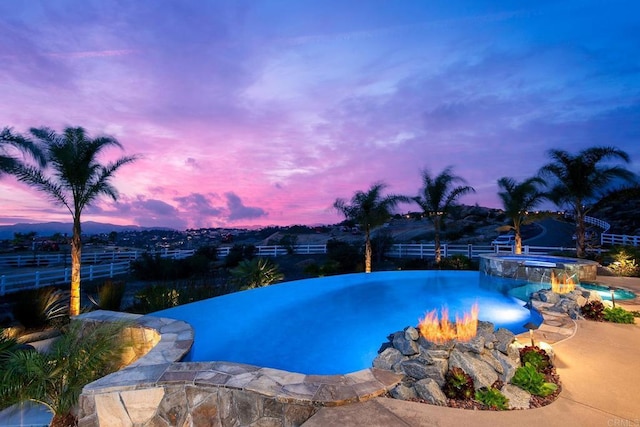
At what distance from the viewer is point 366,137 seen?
1719 centimetres

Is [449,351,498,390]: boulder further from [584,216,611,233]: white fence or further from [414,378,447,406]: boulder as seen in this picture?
[584,216,611,233]: white fence

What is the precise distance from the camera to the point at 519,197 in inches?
680

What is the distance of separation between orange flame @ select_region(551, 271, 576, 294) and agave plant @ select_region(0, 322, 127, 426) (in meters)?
11.7

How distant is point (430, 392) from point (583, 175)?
54.4ft

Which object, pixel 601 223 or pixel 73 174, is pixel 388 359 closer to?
pixel 73 174

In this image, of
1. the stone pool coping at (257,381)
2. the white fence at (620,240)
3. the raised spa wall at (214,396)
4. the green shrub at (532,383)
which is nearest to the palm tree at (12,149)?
the stone pool coping at (257,381)

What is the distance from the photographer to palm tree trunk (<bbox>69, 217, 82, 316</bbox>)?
25.7ft

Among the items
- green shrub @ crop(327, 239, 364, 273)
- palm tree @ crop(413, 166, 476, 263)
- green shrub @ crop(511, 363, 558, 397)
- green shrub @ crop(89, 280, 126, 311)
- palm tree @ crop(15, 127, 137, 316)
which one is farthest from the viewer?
green shrub @ crop(327, 239, 364, 273)

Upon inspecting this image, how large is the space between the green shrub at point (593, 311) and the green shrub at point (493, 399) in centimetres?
495

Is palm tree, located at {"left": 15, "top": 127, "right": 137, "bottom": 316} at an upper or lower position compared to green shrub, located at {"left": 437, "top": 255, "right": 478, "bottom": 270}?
upper

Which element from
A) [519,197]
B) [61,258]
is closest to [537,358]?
[519,197]

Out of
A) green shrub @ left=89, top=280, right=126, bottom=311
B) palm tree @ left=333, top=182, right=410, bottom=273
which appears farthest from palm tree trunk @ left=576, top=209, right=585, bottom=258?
green shrub @ left=89, top=280, right=126, bottom=311

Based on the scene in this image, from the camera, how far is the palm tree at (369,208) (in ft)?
52.5

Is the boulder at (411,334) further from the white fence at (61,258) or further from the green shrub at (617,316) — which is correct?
the white fence at (61,258)
